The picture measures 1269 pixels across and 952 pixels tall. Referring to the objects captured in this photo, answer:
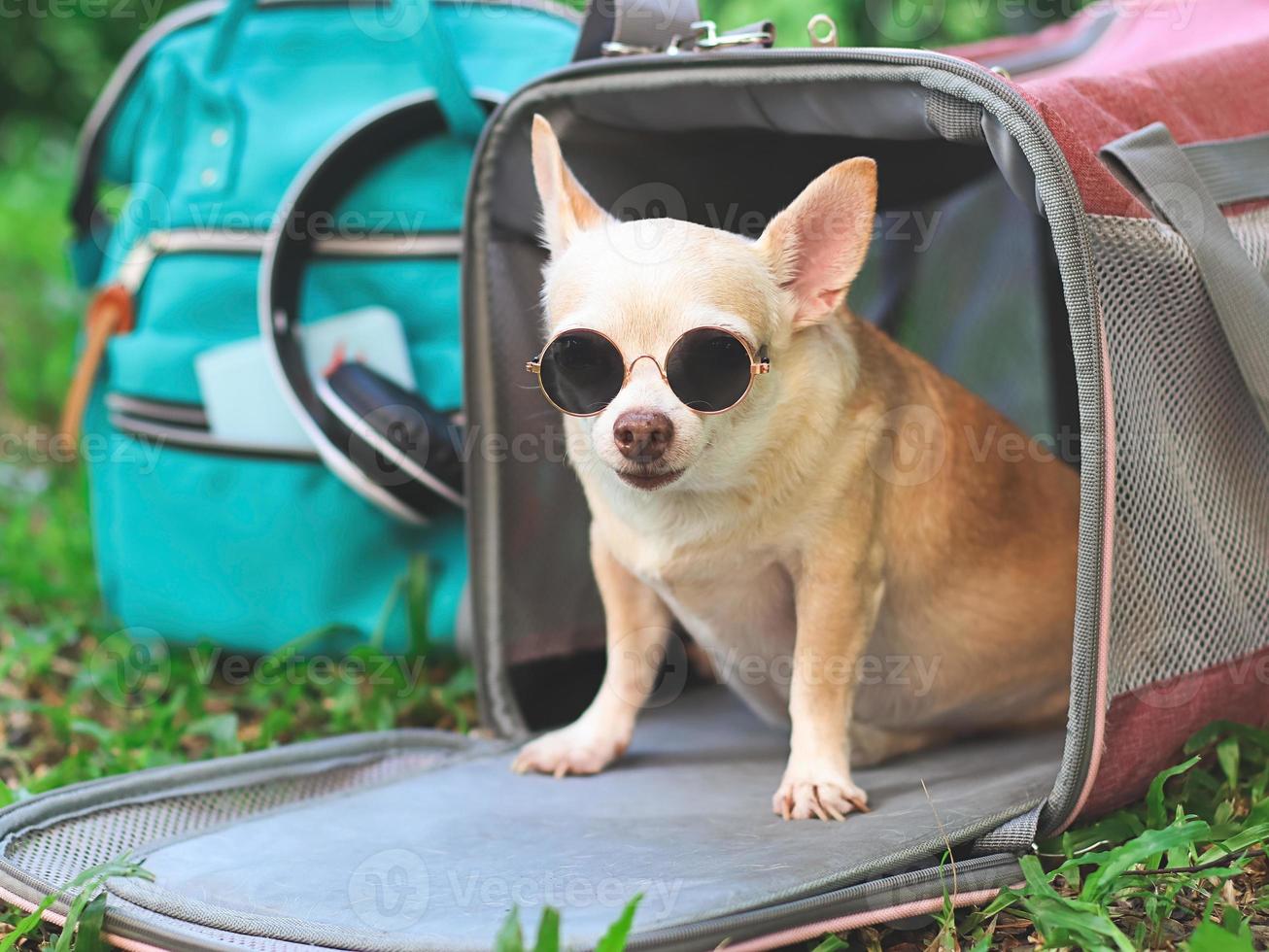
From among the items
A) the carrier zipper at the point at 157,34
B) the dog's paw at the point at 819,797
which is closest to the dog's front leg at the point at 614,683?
the dog's paw at the point at 819,797

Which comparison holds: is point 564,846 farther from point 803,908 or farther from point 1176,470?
point 1176,470

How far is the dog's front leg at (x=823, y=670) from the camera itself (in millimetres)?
2016

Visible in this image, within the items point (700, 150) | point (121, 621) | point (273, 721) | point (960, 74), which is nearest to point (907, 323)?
point (700, 150)

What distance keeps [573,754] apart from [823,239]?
3.22 feet

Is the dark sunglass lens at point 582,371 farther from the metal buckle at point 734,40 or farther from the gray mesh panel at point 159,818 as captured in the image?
the gray mesh panel at point 159,818

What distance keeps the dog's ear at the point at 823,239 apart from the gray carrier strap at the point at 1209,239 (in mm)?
361

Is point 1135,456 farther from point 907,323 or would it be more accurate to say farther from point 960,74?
point 907,323

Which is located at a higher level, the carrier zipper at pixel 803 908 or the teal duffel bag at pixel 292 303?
the teal duffel bag at pixel 292 303

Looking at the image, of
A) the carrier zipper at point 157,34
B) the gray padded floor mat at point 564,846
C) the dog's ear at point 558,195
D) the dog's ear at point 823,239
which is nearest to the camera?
the gray padded floor mat at point 564,846

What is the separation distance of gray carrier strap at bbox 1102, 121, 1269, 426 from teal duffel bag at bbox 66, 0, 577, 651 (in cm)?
121

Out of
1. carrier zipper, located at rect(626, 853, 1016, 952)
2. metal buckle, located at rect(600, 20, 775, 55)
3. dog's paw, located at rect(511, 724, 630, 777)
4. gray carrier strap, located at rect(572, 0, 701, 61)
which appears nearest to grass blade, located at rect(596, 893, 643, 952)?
carrier zipper, located at rect(626, 853, 1016, 952)

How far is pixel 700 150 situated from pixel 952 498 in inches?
30.2

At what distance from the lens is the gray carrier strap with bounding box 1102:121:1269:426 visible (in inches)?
73.4

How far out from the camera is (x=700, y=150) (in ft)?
7.74
